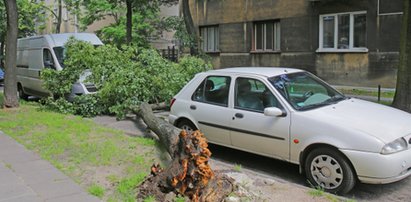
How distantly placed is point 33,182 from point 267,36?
656 inches

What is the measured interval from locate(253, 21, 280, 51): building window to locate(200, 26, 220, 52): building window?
8.71 ft

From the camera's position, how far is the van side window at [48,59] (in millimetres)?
13359

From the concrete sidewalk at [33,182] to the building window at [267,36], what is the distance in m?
15.2

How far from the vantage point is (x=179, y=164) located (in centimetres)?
462

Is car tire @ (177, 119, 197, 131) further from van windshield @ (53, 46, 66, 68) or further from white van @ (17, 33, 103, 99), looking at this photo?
van windshield @ (53, 46, 66, 68)

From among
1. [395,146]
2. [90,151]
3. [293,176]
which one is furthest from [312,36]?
[395,146]

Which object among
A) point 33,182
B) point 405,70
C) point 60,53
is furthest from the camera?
point 60,53

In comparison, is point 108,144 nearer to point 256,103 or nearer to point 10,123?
point 256,103

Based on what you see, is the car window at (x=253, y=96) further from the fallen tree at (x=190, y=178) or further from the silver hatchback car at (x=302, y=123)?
the fallen tree at (x=190, y=178)

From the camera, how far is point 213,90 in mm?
7301

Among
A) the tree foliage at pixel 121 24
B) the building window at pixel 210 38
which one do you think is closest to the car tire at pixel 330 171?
the building window at pixel 210 38

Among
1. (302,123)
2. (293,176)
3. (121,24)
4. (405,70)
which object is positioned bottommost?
(293,176)

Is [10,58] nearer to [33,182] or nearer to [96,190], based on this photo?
[33,182]

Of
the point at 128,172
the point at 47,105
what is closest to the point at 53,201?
the point at 128,172
